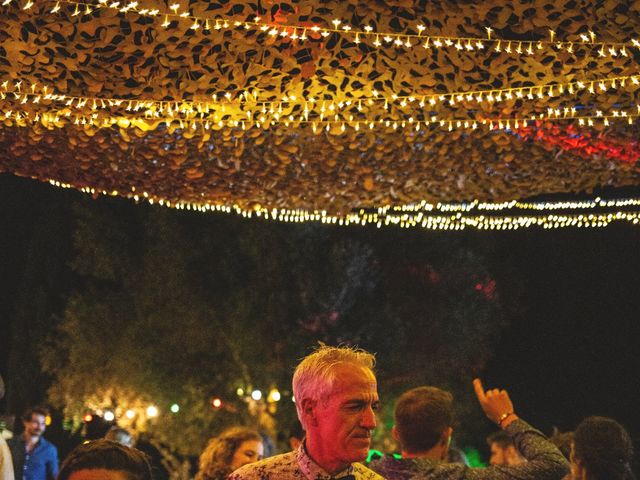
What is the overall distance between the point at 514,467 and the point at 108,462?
5.10ft

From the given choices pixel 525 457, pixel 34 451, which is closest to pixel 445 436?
pixel 525 457

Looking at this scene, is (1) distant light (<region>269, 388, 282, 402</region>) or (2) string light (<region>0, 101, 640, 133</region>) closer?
(2) string light (<region>0, 101, 640, 133</region>)

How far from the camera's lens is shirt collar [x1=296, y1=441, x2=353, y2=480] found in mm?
2721

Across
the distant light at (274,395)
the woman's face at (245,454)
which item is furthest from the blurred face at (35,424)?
the distant light at (274,395)

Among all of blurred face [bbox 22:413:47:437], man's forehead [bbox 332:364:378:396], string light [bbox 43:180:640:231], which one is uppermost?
string light [bbox 43:180:640:231]

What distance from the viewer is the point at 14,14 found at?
477 cm

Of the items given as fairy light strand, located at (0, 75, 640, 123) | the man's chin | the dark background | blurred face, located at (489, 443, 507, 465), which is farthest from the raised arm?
the dark background

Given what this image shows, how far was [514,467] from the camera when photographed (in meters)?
3.23

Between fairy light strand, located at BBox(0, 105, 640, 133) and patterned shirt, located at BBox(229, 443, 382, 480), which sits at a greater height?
fairy light strand, located at BBox(0, 105, 640, 133)

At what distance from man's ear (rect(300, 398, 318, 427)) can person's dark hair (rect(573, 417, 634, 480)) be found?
1234mm

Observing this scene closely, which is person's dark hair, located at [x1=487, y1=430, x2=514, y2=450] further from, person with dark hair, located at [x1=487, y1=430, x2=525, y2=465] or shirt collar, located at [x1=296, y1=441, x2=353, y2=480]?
shirt collar, located at [x1=296, y1=441, x2=353, y2=480]

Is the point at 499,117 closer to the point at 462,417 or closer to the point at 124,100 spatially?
the point at 124,100

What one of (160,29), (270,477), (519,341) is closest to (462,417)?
(519,341)

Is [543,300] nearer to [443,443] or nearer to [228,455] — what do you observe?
[228,455]
